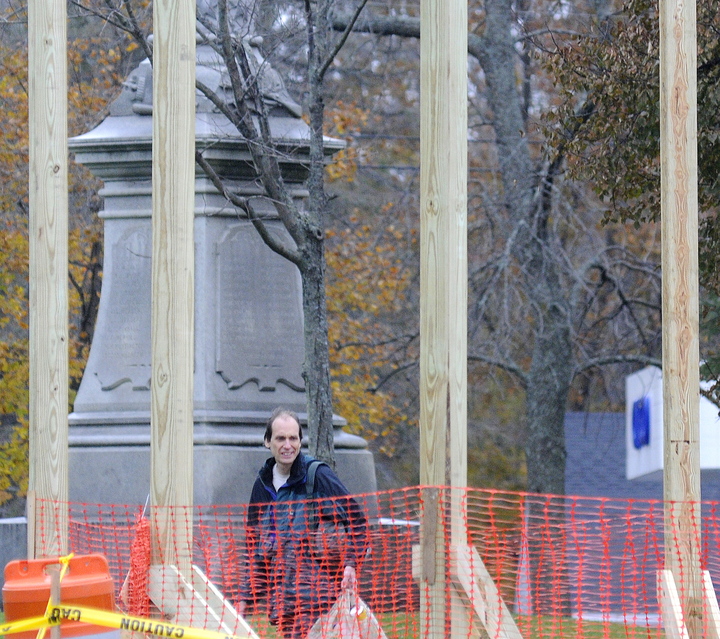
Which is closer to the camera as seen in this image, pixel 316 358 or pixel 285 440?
pixel 285 440

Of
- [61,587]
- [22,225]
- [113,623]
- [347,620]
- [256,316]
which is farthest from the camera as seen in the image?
[22,225]

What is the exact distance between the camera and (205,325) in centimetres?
1114

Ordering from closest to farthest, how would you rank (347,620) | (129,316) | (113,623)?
(113,623) → (347,620) → (129,316)

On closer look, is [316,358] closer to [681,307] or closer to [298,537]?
[298,537]

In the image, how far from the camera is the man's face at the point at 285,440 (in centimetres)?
743

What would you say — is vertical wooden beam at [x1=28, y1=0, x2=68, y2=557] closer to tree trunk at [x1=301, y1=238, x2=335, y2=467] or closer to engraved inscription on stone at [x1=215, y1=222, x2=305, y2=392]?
tree trunk at [x1=301, y1=238, x2=335, y2=467]

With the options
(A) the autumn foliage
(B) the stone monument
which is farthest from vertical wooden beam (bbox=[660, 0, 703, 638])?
(A) the autumn foliage

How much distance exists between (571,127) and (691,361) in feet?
16.5

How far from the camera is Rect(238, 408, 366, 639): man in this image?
7285 mm

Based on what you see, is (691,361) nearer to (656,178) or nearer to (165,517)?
(165,517)

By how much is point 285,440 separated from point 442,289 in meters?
1.17

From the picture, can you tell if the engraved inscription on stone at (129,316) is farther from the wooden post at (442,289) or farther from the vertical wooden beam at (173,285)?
the wooden post at (442,289)

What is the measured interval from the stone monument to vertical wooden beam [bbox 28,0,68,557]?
3.29 m

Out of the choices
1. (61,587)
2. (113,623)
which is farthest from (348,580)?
(113,623)
